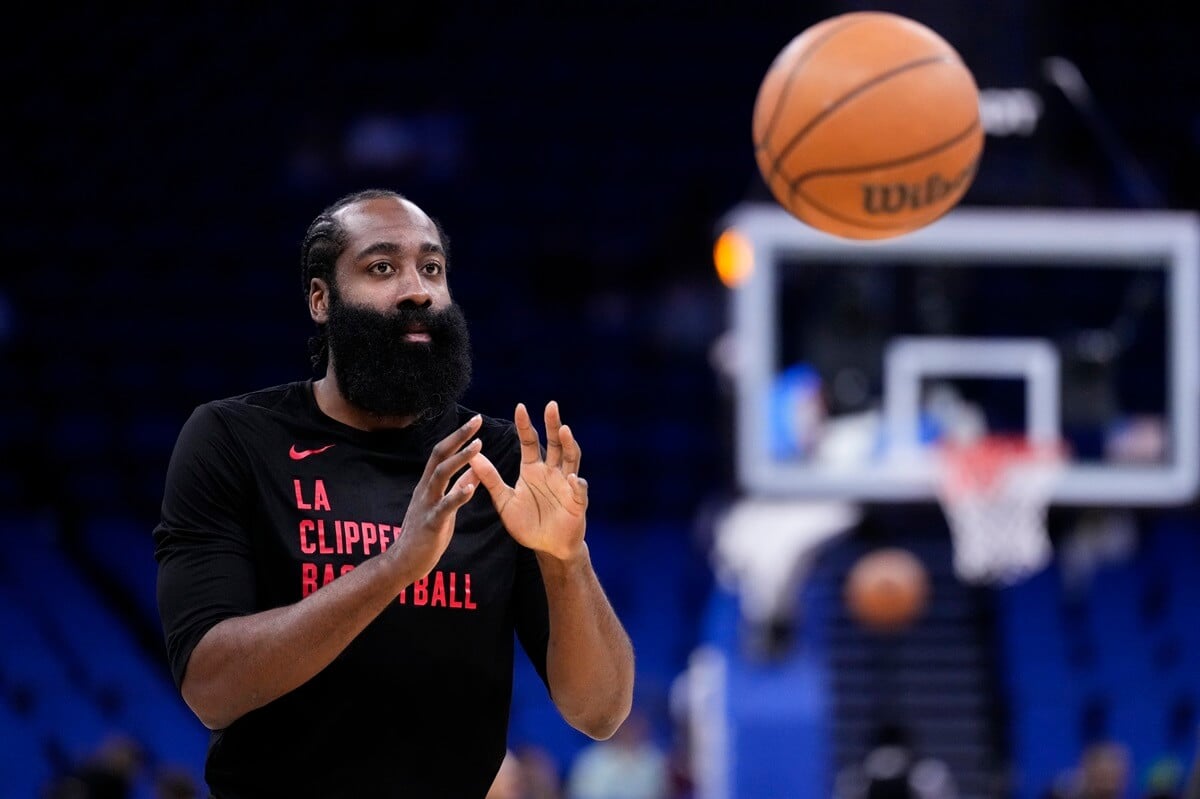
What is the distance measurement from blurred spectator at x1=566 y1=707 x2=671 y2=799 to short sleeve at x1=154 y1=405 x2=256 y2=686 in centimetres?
804

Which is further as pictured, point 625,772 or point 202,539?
point 625,772

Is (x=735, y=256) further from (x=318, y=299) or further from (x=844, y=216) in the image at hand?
(x=318, y=299)

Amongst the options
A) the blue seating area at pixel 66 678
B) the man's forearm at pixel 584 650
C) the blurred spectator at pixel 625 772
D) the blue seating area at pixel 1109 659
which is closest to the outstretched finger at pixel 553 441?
the man's forearm at pixel 584 650

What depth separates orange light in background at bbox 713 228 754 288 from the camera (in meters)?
7.43

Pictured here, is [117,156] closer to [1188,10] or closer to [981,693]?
[981,693]

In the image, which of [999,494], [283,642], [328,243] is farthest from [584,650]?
[999,494]

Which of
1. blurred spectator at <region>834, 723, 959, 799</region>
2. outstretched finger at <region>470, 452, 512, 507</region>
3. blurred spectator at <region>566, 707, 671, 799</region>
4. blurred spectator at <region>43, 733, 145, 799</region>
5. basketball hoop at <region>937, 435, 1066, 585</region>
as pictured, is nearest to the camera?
outstretched finger at <region>470, 452, 512, 507</region>

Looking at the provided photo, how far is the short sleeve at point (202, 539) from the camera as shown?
2342mm

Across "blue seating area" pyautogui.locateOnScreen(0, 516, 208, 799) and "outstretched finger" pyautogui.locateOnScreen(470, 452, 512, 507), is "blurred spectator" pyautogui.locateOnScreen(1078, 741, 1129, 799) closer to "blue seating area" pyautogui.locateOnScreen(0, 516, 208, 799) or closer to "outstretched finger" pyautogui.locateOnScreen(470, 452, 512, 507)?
"blue seating area" pyautogui.locateOnScreen(0, 516, 208, 799)

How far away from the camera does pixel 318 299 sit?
107 inches

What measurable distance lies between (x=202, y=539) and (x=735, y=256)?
5.31 meters

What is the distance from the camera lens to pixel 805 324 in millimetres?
8375

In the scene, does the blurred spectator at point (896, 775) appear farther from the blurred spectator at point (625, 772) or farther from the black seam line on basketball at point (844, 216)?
the black seam line on basketball at point (844, 216)

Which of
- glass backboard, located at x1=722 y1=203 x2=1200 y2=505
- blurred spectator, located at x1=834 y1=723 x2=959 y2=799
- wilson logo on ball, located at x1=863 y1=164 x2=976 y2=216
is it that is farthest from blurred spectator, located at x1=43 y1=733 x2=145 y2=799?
wilson logo on ball, located at x1=863 y1=164 x2=976 y2=216
